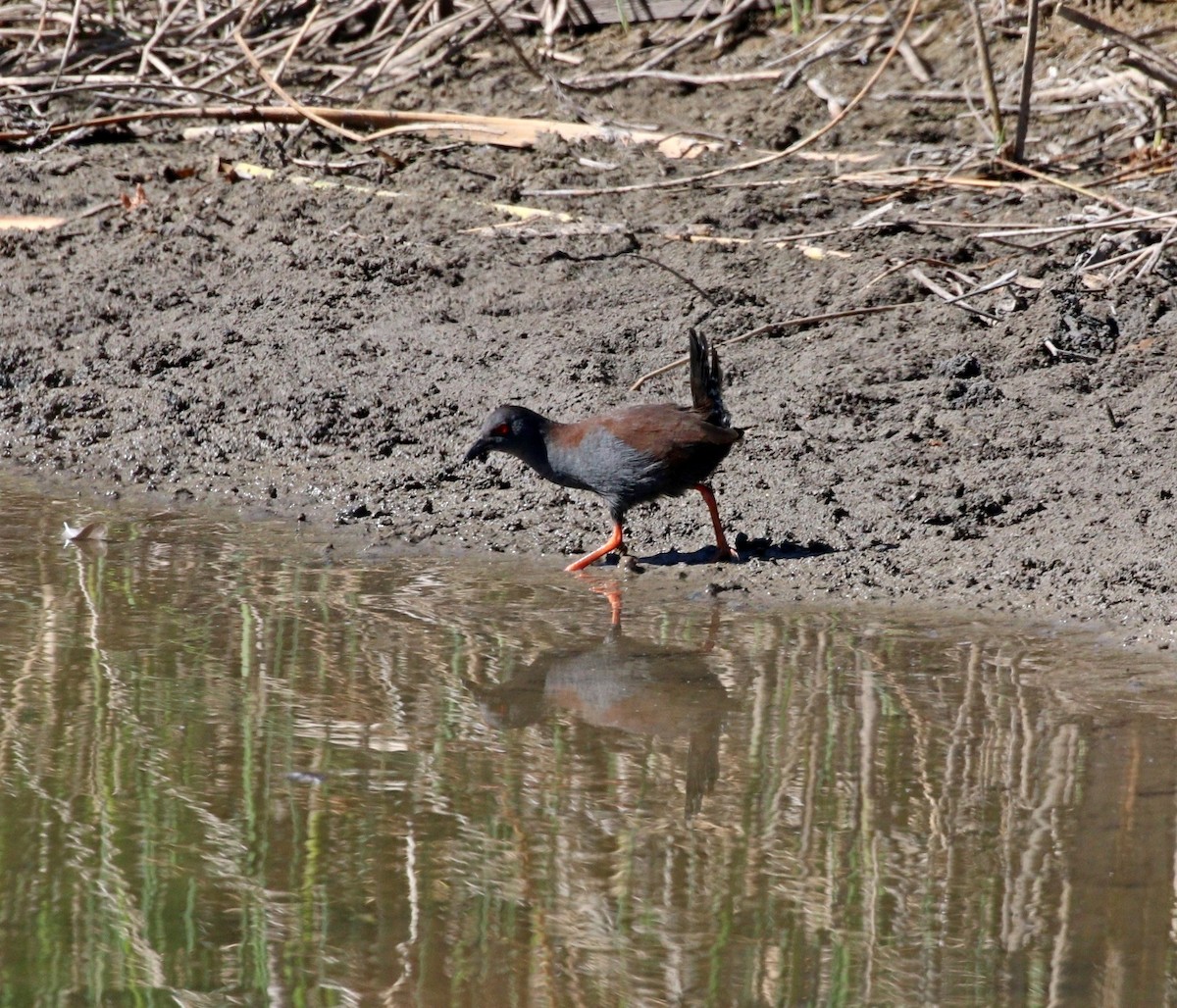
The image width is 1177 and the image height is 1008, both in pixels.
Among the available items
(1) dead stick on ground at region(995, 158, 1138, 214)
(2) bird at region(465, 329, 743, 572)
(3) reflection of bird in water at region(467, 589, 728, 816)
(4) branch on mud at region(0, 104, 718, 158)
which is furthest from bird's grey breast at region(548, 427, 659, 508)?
(4) branch on mud at region(0, 104, 718, 158)

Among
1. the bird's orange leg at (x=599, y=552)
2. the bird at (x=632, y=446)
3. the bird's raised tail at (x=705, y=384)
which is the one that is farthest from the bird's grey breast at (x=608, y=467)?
the bird's raised tail at (x=705, y=384)

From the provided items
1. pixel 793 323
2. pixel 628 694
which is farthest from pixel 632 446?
pixel 793 323

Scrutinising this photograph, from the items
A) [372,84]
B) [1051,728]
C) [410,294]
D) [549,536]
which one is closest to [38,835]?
[1051,728]

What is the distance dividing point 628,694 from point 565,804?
875 mm

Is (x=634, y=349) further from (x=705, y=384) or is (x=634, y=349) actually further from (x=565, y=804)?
(x=565, y=804)

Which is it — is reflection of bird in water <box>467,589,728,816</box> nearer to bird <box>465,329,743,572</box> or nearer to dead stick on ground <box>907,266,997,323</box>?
bird <box>465,329,743,572</box>

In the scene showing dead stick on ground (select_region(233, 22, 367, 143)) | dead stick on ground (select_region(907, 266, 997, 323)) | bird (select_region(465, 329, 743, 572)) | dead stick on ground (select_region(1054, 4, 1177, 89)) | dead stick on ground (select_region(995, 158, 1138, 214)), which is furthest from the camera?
dead stick on ground (select_region(233, 22, 367, 143))

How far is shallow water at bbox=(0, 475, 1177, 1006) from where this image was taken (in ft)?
9.96

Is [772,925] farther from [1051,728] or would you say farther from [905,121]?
[905,121]

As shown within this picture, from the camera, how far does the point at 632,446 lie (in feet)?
19.0

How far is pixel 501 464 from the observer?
701cm

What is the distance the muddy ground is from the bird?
31 centimetres

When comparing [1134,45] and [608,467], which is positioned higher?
[1134,45]

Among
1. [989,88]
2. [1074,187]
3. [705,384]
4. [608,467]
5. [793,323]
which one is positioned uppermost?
[989,88]
